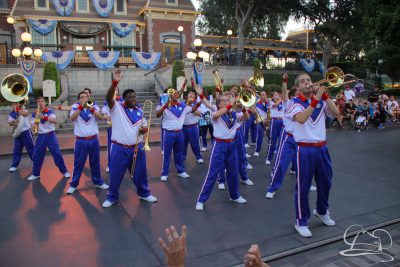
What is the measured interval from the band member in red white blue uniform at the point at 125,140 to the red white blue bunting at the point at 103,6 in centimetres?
2145

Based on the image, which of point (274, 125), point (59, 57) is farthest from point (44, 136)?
point (59, 57)

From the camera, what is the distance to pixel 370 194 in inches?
264

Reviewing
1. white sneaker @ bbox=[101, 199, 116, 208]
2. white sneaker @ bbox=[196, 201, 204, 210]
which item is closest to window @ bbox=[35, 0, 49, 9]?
white sneaker @ bbox=[101, 199, 116, 208]

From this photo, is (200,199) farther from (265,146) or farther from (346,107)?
(346,107)

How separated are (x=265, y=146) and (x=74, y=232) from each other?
805 centimetres

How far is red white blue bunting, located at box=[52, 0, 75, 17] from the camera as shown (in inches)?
944

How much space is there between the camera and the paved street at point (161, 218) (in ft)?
14.6

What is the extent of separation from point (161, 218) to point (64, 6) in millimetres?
22610

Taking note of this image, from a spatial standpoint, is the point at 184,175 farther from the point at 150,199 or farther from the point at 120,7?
the point at 120,7

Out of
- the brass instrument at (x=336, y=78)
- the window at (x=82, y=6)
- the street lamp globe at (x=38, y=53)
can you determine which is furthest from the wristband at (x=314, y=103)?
the window at (x=82, y=6)

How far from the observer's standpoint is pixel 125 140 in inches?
234

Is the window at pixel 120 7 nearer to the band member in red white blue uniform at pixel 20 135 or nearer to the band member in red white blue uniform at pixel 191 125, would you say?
Answer: the band member in red white blue uniform at pixel 20 135

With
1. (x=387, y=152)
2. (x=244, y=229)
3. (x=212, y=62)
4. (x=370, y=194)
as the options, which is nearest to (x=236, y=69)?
(x=212, y=62)

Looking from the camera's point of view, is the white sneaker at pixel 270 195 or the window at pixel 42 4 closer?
the white sneaker at pixel 270 195
